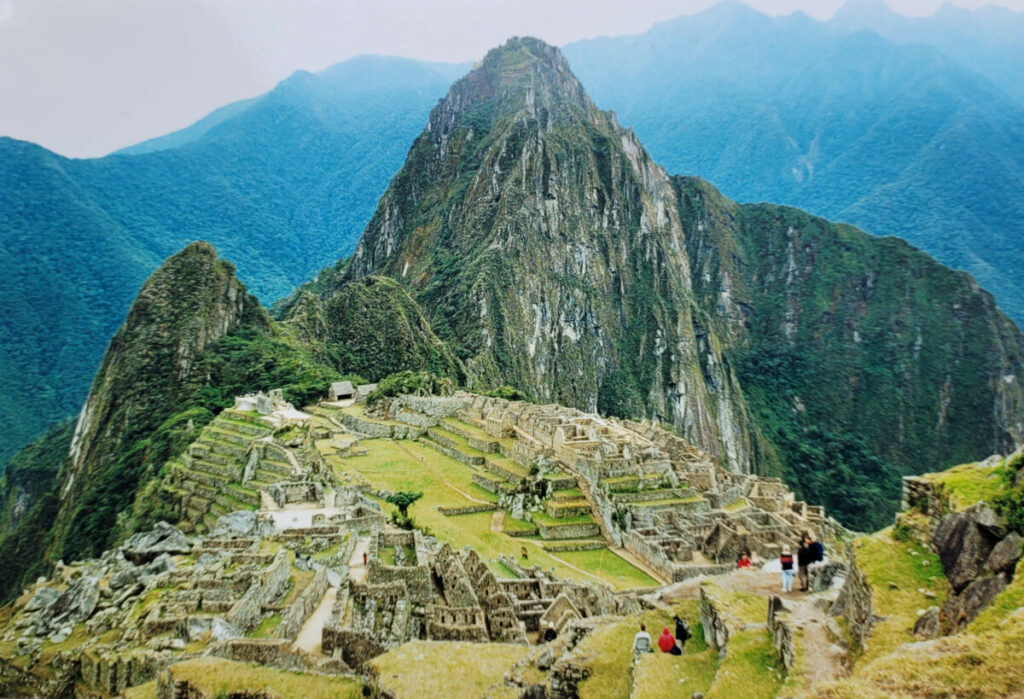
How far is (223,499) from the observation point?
38.0m

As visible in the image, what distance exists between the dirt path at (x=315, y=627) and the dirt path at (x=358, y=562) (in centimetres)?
103

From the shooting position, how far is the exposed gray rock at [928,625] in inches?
369

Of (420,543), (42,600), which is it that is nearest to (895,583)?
(420,543)

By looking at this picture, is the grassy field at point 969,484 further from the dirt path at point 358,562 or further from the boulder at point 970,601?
the dirt path at point 358,562

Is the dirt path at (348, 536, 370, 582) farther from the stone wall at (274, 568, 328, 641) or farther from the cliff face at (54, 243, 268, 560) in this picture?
the cliff face at (54, 243, 268, 560)

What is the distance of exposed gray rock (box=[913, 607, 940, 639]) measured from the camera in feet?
30.8

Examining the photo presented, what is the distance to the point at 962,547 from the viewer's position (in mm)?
10539

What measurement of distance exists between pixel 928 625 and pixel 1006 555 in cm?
131

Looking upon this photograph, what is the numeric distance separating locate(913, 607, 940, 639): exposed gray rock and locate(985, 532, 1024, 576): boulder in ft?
→ 3.03

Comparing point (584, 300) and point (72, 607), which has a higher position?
point (584, 300)

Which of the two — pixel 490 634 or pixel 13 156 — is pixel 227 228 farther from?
pixel 490 634

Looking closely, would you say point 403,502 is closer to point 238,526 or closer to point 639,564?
point 238,526

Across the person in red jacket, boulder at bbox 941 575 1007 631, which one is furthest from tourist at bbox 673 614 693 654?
boulder at bbox 941 575 1007 631

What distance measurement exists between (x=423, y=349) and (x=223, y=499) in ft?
232
